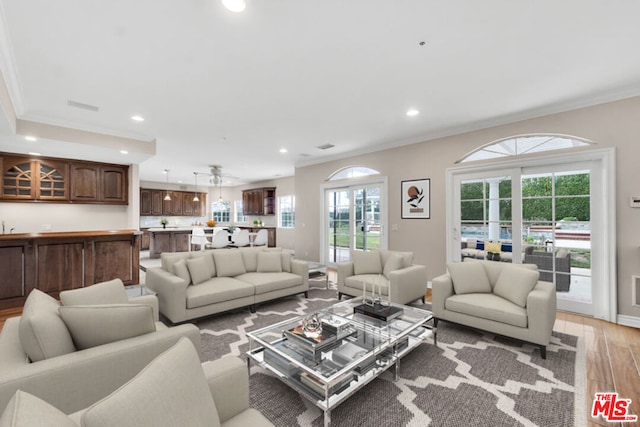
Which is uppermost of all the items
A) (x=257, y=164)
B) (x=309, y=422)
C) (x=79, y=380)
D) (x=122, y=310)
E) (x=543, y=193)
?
(x=257, y=164)

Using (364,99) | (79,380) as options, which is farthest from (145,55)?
(79,380)

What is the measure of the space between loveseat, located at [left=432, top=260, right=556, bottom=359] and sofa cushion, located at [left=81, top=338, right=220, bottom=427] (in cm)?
278

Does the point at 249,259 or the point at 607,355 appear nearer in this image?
the point at 607,355

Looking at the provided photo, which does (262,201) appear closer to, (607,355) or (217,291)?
(217,291)

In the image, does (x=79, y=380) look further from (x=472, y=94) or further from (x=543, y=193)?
(x=543, y=193)

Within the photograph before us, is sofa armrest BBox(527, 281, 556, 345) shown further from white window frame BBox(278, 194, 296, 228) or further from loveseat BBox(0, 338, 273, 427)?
white window frame BBox(278, 194, 296, 228)

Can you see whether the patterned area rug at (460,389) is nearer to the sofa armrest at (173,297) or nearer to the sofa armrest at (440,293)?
the sofa armrest at (440,293)

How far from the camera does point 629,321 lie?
325 centimetres

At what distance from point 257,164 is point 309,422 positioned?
659cm

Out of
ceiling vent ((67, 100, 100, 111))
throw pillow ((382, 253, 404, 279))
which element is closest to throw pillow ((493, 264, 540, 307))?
throw pillow ((382, 253, 404, 279))

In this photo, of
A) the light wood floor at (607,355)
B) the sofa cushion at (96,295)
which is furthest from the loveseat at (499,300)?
the sofa cushion at (96,295)

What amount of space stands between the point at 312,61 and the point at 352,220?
4.04 m

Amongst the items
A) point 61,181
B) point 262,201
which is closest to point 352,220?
point 262,201

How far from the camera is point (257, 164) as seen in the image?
7.61 m
